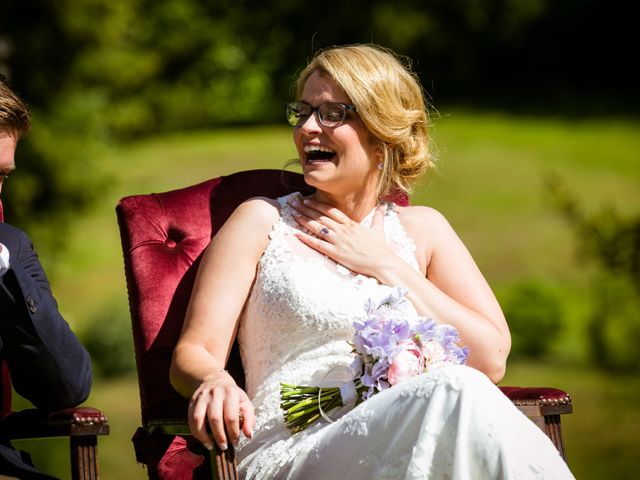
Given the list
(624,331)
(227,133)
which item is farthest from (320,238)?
(227,133)

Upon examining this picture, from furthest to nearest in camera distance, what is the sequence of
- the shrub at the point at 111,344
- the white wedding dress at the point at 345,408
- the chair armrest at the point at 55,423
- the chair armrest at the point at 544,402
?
1. the shrub at the point at 111,344
2. the chair armrest at the point at 544,402
3. the chair armrest at the point at 55,423
4. the white wedding dress at the point at 345,408

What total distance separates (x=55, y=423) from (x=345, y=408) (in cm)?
74

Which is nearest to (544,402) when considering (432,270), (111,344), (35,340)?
(432,270)

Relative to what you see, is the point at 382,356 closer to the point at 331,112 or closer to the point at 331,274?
the point at 331,274

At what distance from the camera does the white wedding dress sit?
2.25m

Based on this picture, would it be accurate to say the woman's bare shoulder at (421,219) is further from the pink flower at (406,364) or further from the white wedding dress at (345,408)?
the pink flower at (406,364)

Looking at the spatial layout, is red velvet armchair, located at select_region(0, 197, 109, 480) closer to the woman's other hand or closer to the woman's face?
the woman's other hand

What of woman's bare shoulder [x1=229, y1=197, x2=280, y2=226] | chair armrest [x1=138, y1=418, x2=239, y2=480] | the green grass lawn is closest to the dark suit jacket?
chair armrest [x1=138, y1=418, x2=239, y2=480]

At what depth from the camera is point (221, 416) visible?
234cm

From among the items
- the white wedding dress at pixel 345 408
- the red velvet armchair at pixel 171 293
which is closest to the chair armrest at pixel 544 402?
the red velvet armchair at pixel 171 293

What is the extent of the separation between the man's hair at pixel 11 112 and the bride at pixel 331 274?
0.66m

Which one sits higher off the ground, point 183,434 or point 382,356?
point 382,356

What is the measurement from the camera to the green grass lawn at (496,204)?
28.0 feet

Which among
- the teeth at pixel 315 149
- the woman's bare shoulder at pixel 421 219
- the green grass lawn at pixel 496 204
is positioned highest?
the green grass lawn at pixel 496 204
